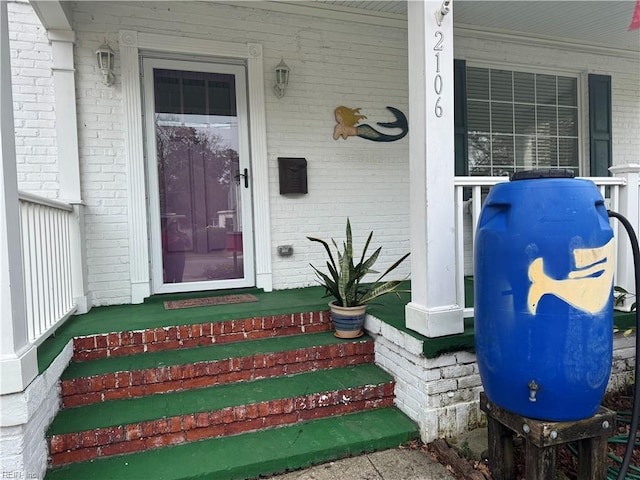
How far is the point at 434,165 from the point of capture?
2.23 m

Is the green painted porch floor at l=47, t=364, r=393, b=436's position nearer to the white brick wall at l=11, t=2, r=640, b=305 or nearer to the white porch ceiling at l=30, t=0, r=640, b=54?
the white brick wall at l=11, t=2, r=640, b=305

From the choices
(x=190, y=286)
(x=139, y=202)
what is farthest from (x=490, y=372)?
(x=139, y=202)

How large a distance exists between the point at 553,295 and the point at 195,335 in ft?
6.83

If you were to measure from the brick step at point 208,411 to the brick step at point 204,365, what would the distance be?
2.2 inches

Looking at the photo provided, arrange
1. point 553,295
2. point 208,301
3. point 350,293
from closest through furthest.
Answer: point 553,295
point 350,293
point 208,301

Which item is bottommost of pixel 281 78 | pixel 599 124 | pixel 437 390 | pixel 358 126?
pixel 437 390

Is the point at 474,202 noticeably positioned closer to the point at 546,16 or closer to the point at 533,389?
the point at 533,389

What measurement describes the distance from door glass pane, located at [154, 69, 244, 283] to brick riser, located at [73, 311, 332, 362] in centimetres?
107

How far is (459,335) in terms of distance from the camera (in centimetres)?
225

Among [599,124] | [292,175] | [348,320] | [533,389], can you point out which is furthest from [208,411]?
[599,124]

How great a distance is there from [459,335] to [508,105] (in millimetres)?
3488

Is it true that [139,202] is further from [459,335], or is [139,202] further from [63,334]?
[459,335]

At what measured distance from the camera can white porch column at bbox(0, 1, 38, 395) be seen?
163 centimetres

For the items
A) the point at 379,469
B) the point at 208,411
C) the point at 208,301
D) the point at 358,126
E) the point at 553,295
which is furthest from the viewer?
the point at 358,126
